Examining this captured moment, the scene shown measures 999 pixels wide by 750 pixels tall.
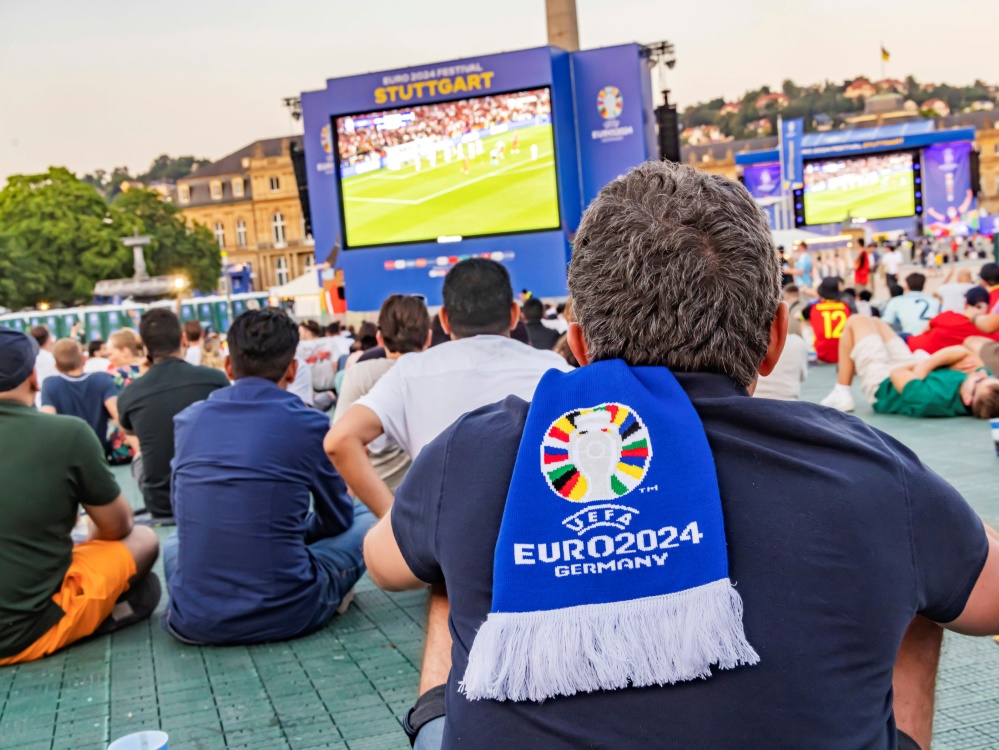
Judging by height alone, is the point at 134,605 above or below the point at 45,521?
below

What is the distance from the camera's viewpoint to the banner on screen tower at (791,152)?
33000 millimetres

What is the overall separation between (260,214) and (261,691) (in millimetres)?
98116

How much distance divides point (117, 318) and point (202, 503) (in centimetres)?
2937

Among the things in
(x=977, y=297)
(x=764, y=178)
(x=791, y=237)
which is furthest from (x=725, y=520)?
(x=764, y=178)

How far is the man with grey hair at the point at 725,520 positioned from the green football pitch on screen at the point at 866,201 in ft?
111

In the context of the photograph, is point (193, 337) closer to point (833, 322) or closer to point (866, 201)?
point (833, 322)

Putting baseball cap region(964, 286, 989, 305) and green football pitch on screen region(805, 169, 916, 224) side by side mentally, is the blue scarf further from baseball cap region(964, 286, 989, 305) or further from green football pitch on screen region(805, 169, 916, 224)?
green football pitch on screen region(805, 169, 916, 224)

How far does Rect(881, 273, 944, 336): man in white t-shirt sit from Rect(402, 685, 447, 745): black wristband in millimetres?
12568

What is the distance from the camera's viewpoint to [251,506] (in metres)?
3.97

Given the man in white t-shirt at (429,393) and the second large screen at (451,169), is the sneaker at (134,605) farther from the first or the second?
the second large screen at (451,169)

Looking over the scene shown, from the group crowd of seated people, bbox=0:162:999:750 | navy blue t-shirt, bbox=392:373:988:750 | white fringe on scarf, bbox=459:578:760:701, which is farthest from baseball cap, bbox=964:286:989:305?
white fringe on scarf, bbox=459:578:760:701

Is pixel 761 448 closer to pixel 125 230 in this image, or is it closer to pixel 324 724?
pixel 324 724

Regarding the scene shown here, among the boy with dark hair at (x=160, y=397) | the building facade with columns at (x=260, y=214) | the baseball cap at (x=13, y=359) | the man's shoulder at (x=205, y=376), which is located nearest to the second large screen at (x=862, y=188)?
the man's shoulder at (x=205, y=376)

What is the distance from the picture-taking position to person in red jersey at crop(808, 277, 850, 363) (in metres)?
13.8
